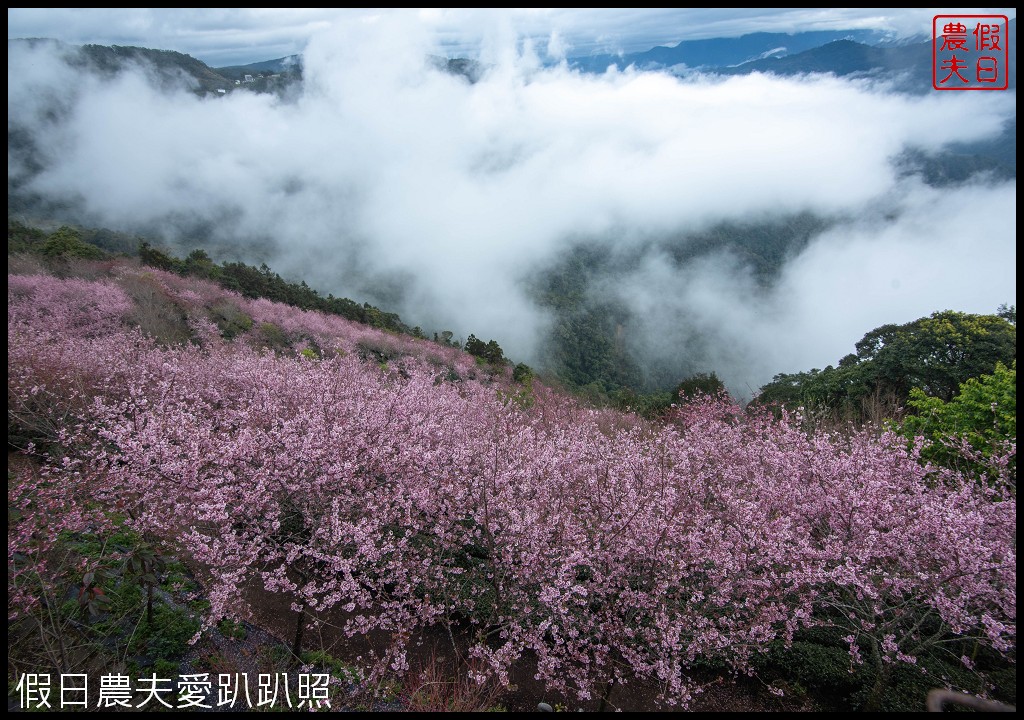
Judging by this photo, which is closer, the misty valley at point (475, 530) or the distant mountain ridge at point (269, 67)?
the misty valley at point (475, 530)

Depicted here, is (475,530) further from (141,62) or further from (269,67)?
(269,67)

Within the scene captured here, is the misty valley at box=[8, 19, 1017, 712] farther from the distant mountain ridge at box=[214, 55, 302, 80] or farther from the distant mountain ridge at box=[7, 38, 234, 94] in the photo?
the distant mountain ridge at box=[214, 55, 302, 80]

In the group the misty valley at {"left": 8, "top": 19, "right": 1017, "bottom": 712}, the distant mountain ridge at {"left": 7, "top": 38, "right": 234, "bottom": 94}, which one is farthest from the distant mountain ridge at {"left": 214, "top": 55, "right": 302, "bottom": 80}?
the misty valley at {"left": 8, "top": 19, "right": 1017, "bottom": 712}

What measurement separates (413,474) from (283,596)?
9.30 feet

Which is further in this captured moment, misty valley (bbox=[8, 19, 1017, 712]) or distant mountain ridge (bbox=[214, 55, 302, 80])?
distant mountain ridge (bbox=[214, 55, 302, 80])

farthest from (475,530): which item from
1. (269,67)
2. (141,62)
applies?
(269,67)

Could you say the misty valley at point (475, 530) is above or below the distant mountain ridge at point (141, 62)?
below

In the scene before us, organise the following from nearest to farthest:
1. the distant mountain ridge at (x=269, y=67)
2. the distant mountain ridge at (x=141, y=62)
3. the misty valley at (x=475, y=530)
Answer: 1. the misty valley at (x=475, y=530)
2. the distant mountain ridge at (x=141, y=62)
3. the distant mountain ridge at (x=269, y=67)

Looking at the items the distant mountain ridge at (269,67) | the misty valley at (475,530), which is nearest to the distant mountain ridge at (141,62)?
the distant mountain ridge at (269,67)

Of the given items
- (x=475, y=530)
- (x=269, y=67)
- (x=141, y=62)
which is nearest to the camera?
(x=475, y=530)

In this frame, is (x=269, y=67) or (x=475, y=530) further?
(x=269, y=67)

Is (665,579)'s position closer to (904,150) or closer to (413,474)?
(413,474)

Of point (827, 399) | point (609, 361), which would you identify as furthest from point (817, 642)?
point (609, 361)

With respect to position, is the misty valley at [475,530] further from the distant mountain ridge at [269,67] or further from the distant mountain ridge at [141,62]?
the distant mountain ridge at [269,67]
